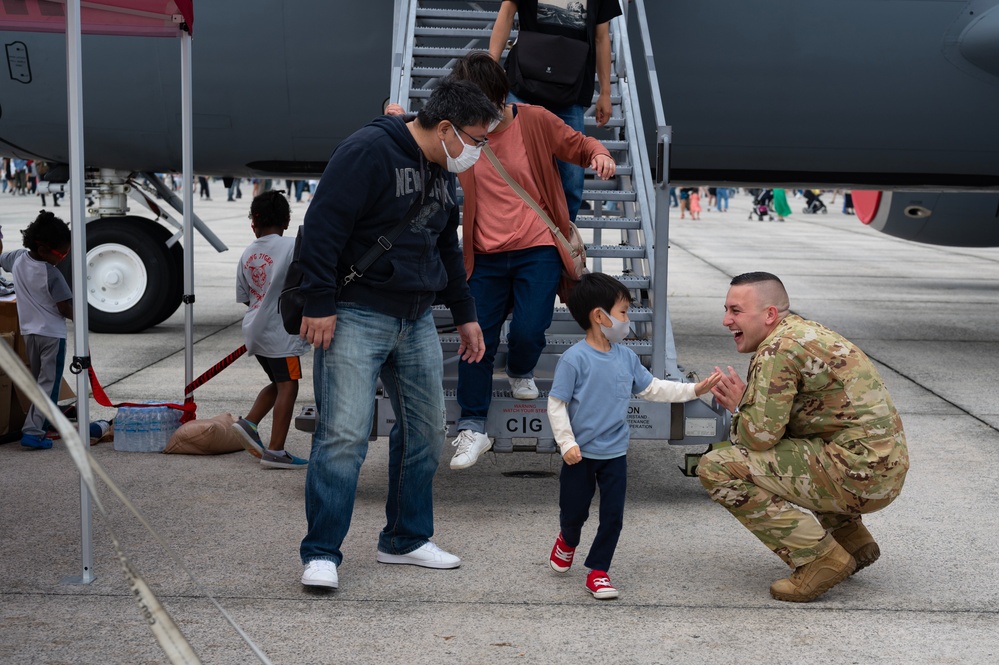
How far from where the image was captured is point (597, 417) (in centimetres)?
423

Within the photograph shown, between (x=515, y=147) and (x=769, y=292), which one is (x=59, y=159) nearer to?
(x=515, y=147)

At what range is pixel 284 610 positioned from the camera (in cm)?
409

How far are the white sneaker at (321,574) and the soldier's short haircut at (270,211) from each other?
2.44 metres

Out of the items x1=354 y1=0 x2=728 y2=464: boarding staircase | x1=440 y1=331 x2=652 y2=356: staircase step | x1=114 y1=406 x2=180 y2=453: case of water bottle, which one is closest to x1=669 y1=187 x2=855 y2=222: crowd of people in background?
x1=354 y1=0 x2=728 y2=464: boarding staircase

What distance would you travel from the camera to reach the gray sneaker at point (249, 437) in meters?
6.30

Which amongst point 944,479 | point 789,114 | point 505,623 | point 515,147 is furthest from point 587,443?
point 789,114

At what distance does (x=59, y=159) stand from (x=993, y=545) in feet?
26.2

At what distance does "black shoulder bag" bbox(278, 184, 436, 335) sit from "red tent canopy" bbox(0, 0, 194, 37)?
5.54 ft

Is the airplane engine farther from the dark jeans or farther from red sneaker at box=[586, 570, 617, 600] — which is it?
red sneaker at box=[586, 570, 617, 600]

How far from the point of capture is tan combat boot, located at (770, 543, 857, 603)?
421 centimetres

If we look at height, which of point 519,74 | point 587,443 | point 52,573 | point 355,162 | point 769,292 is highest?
point 519,74

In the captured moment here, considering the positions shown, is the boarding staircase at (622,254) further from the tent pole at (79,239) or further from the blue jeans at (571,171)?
the tent pole at (79,239)

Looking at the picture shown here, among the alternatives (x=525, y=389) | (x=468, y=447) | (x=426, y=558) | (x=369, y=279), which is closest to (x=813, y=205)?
(x=525, y=389)

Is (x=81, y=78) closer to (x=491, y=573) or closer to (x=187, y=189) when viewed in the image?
(x=187, y=189)
